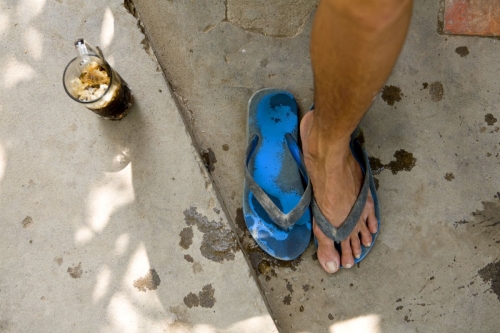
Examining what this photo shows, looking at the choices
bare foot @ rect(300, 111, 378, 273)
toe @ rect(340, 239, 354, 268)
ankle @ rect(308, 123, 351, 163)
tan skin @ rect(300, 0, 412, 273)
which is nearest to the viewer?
tan skin @ rect(300, 0, 412, 273)

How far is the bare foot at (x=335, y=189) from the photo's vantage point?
132 cm

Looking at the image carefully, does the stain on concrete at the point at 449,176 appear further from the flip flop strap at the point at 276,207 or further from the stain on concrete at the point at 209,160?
the stain on concrete at the point at 209,160

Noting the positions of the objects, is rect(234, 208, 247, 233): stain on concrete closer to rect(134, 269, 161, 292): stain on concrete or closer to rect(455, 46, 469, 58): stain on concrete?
rect(134, 269, 161, 292): stain on concrete

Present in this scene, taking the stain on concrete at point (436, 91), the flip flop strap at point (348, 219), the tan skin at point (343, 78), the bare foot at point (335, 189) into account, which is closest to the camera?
the tan skin at point (343, 78)

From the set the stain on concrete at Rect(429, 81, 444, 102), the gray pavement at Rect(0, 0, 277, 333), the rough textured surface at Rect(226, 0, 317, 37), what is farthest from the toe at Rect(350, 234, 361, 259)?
the rough textured surface at Rect(226, 0, 317, 37)

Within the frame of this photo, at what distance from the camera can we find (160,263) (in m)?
1.52

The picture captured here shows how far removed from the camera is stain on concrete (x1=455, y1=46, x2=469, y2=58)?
65.1 inches

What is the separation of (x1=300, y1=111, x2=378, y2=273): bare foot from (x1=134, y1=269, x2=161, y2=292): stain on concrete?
68cm

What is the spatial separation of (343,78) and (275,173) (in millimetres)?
708

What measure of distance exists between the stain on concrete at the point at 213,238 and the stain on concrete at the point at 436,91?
1067 mm

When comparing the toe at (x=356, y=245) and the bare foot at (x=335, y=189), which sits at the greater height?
the bare foot at (x=335, y=189)

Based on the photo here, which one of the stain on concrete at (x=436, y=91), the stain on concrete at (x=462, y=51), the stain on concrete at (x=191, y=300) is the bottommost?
the stain on concrete at (x=191, y=300)

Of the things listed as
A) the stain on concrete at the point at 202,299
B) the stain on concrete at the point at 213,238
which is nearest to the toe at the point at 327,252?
the stain on concrete at the point at 213,238

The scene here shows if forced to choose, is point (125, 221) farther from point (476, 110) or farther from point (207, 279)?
point (476, 110)
